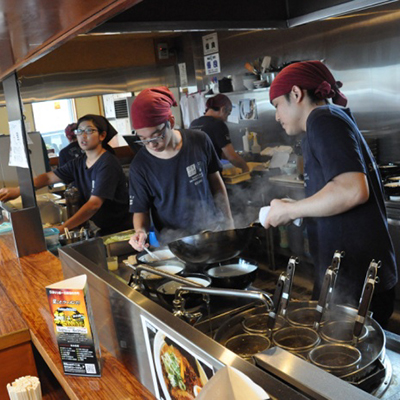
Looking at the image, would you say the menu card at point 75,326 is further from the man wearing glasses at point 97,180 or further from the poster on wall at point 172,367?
the man wearing glasses at point 97,180

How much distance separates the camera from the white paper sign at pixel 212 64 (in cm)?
643

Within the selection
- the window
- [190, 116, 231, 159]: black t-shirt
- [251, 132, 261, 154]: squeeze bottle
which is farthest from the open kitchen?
→ the window

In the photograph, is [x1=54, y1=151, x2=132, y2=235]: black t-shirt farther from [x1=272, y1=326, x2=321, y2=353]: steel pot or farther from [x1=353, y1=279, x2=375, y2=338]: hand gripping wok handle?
[x1=353, y1=279, x2=375, y2=338]: hand gripping wok handle

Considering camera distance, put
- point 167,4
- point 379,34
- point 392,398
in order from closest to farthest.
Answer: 1. point 392,398
2. point 167,4
3. point 379,34

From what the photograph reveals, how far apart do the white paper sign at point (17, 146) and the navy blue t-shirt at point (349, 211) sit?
1.59 meters

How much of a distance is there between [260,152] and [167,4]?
4.24 metres

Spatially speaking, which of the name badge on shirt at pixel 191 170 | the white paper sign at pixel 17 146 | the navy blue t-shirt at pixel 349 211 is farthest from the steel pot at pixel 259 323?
the white paper sign at pixel 17 146

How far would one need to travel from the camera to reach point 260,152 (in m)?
5.94

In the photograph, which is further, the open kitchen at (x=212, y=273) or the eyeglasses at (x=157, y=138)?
the eyeglasses at (x=157, y=138)

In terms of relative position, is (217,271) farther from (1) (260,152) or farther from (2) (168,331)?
(1) (260,152)

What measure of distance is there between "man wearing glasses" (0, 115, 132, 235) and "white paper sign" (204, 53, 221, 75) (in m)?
3.25

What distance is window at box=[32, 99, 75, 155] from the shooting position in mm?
6832

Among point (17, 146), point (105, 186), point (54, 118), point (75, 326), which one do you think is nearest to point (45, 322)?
point (75, 326)

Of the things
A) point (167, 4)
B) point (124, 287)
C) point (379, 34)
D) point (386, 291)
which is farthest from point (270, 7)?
point (379, 34)
